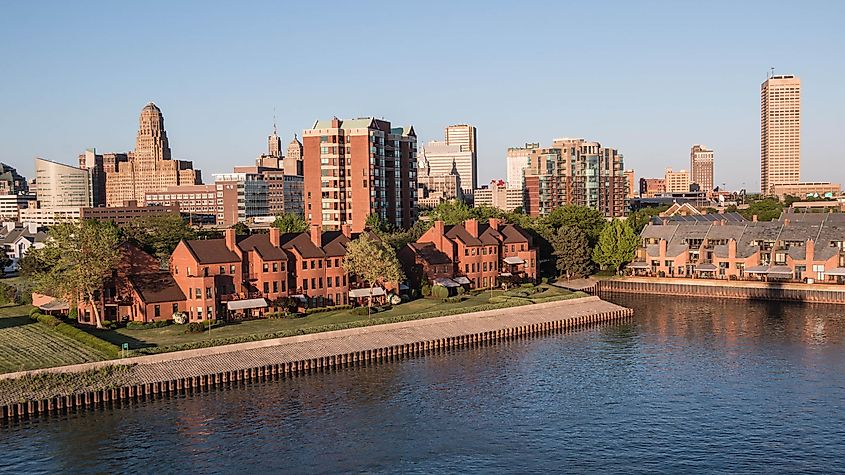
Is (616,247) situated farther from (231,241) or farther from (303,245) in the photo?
(231,241)

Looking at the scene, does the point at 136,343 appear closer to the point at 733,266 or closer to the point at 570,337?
the point at 570,337

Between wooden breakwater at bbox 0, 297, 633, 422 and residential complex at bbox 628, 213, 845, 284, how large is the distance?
3687 cm

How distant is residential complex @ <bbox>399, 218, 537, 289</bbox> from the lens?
382 ft

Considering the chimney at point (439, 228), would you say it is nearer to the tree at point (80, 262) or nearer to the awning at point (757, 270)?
the tree at point (80, 262)

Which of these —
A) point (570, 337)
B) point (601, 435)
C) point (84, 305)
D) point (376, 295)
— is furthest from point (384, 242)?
point (601, 435)

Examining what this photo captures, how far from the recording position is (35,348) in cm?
7688

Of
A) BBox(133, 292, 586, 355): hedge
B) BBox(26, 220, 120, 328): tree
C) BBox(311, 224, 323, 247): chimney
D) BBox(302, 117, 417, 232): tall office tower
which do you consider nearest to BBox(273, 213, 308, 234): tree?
BBox(302, 117, 417, 232): tall office tower

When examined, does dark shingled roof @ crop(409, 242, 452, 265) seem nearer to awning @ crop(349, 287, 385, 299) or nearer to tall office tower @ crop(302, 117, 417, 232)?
awning @ crop(349, 287, 385, 299)

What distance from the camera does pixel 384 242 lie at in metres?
110

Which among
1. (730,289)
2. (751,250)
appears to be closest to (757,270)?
(751,250)

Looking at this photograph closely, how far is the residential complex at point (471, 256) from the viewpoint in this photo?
117m

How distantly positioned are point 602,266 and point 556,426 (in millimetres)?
85942

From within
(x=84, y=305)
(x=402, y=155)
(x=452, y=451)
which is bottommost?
(x=452, y=451)

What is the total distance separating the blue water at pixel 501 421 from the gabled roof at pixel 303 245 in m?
26.3
